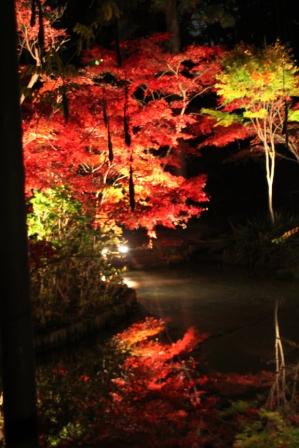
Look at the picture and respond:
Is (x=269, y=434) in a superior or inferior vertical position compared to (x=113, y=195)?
inferior

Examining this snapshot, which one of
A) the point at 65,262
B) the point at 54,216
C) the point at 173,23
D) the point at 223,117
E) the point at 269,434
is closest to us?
the point at 269,434

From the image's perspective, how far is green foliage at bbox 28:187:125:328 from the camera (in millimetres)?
8258

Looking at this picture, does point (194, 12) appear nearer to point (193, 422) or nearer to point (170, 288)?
point (170, 288)

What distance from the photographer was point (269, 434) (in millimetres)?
4559

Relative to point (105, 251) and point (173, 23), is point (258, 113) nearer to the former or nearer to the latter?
point (173, 23)

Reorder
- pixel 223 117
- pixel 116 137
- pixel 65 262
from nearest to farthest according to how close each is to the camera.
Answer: pixel 65 262, pixel 116 137, pixel 223 117

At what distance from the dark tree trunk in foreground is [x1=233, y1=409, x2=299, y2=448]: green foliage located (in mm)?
2432

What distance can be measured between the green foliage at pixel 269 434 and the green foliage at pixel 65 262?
13.2ft

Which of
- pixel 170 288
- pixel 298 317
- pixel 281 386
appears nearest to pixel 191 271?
pixel 170 288

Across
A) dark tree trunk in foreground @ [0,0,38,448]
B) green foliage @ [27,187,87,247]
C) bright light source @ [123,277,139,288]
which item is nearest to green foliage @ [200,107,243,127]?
bright light source @ [123,277,139,288]

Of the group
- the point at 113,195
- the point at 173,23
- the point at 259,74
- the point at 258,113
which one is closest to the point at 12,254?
the point at 113,195

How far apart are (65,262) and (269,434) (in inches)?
188

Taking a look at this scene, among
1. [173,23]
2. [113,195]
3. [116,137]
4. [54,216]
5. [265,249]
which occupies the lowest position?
[265,249]

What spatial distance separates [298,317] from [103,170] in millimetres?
A: 5514
